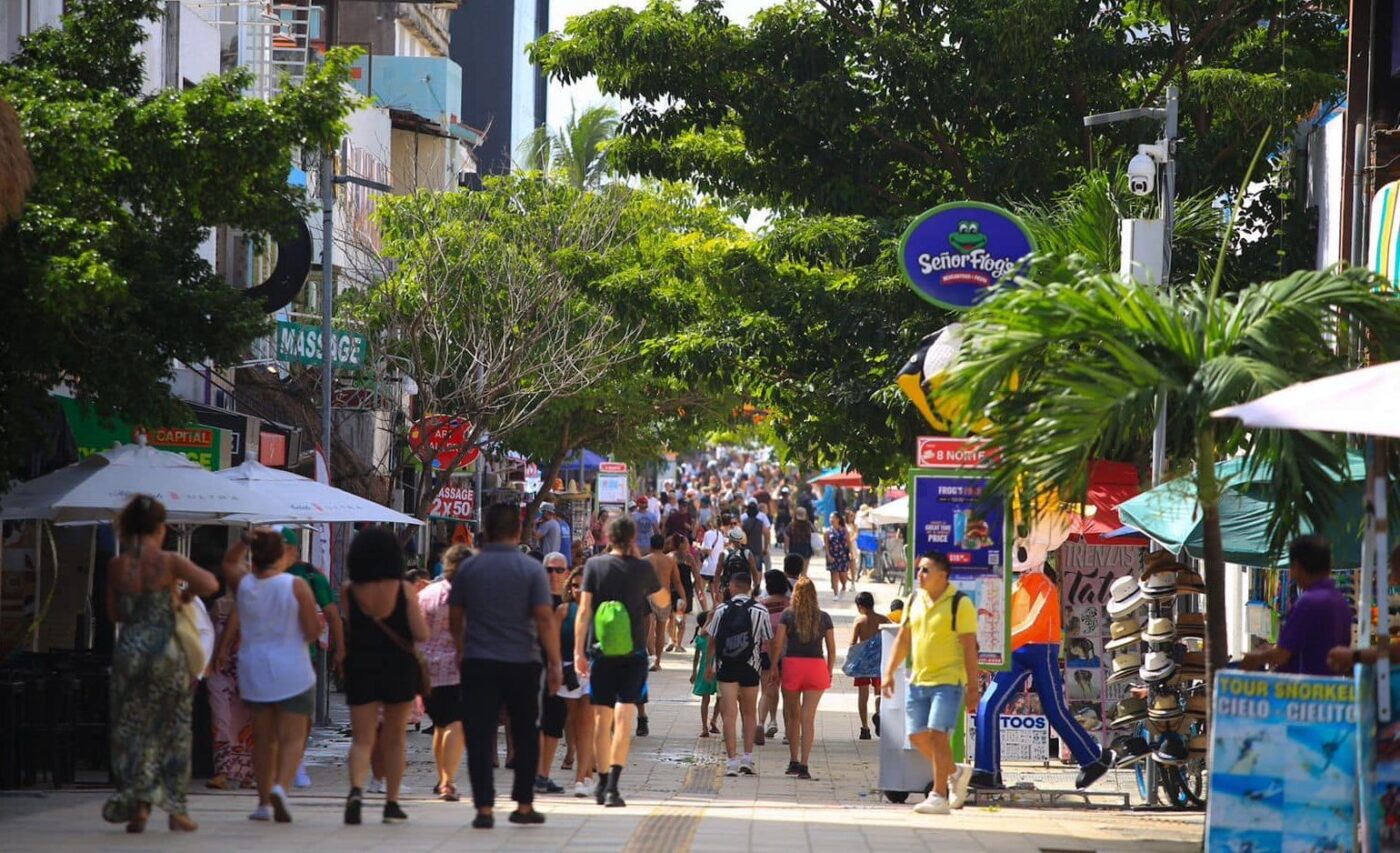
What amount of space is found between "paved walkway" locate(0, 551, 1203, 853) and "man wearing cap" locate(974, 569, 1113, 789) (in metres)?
0.58

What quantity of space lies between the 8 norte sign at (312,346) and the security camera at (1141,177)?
9.32m

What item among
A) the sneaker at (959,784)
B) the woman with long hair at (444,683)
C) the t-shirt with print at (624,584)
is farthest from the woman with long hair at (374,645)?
the sneaker at (959,784)

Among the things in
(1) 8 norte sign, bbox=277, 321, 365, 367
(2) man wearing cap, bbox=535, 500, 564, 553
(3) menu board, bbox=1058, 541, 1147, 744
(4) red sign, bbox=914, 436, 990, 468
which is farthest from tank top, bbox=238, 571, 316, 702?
(2) man wearing cap, bbox=535, 500, 564, 553

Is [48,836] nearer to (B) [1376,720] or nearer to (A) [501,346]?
(B) [1376,720]

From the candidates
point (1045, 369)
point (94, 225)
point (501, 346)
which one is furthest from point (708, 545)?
point (1045, 369)

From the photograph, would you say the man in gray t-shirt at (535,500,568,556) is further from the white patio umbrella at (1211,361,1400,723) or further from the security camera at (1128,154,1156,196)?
the white patio umbrella at (1211,361,1400,723)

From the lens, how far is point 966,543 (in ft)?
46.8

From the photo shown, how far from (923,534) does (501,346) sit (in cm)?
Answer: 1312

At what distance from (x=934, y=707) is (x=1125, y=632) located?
8.64 ft

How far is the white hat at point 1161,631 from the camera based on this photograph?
45.2ft

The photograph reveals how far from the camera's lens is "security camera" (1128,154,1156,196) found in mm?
15453

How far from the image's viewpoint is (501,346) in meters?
26.5

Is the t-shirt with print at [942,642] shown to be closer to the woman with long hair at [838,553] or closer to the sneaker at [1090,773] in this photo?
the sneaker at [1090,773]

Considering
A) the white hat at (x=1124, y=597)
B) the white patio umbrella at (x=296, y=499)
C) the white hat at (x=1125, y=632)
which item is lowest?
the white hat at (x=1125, y=632)
